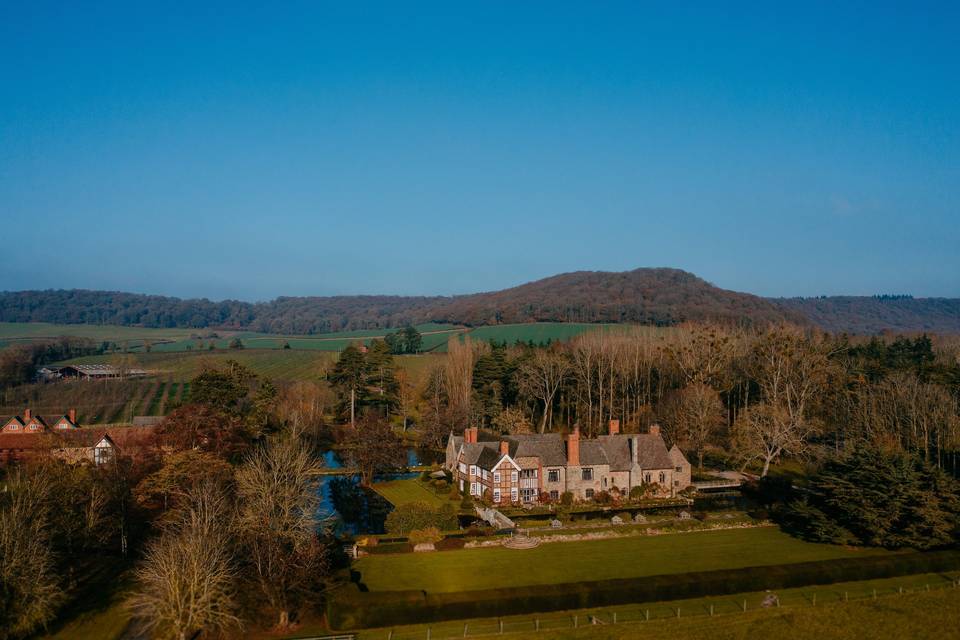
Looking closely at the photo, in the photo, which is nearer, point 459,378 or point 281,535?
point 281,535

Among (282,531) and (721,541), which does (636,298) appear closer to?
(721,541)

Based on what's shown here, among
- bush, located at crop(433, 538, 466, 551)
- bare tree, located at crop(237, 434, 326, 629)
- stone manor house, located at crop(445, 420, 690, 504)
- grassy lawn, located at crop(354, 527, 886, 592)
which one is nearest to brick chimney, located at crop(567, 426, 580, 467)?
stone manor house, located at crop(445, 420, 690, 504)

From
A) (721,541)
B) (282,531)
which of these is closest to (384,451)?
(282,531)

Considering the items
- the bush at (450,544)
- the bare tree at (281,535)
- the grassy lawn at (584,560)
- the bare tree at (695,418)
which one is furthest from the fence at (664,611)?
the bare tree at (695,418)

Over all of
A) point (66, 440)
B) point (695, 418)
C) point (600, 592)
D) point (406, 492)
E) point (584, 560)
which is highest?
point (695, 418)

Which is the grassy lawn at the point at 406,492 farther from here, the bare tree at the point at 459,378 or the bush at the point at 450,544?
the bare tree at the point at 459,378

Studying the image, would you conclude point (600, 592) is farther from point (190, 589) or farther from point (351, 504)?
point (351, 504)

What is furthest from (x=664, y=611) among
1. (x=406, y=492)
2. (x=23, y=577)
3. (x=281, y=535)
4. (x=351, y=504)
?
(x=406, y=492)
